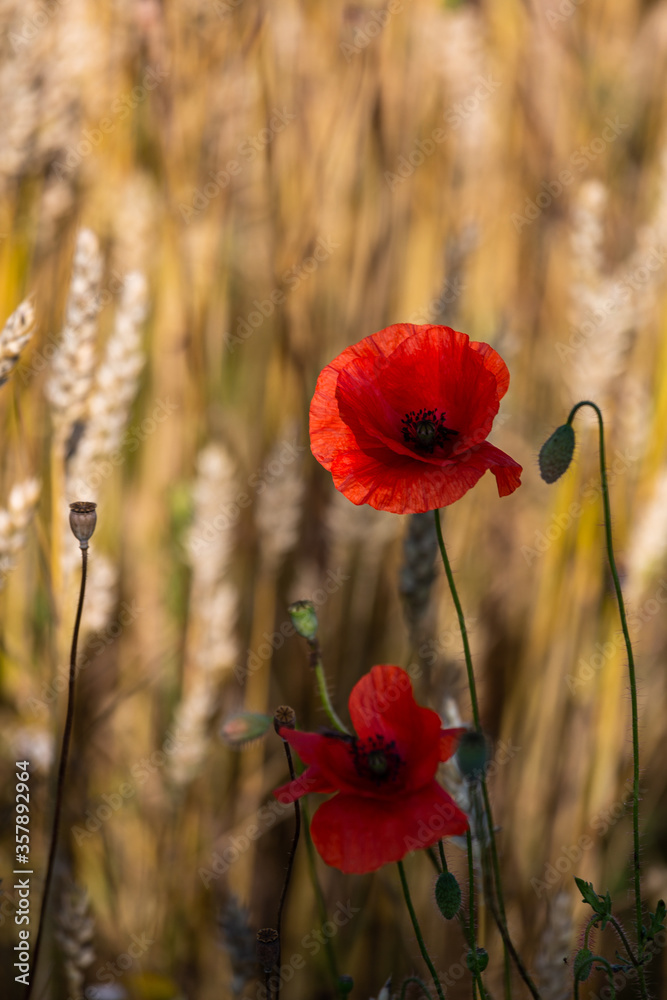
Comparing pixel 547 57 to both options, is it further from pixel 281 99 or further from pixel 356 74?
pixel 281 99

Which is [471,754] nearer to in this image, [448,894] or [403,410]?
[448,894]

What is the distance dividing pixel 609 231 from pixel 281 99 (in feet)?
1.90

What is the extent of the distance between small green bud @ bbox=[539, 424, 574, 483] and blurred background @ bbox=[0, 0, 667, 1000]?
27 cm

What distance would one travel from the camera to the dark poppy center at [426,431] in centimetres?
48

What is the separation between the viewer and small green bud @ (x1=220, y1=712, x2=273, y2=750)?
20.2 inches

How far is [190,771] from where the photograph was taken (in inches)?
34.2

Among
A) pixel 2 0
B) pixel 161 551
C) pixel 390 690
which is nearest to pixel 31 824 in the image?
pixel 161 551

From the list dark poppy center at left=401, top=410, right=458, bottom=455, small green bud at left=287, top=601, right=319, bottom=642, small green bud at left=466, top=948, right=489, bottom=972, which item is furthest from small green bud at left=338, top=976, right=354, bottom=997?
dark poppy center at left=401, top=410, right=458, bottom=455

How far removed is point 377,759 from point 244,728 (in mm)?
125

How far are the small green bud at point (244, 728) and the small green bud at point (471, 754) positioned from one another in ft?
0.49

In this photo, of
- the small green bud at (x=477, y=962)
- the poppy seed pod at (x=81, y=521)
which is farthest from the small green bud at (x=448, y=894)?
the poppy seed pod at (x=81, y=521)

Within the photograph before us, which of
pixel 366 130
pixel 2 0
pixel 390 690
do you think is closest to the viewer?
pixel 390 690

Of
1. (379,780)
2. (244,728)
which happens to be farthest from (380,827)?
(244,728)

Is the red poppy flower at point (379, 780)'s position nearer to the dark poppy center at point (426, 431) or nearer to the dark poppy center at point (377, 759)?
the dark poppy center at point (377, 759)
